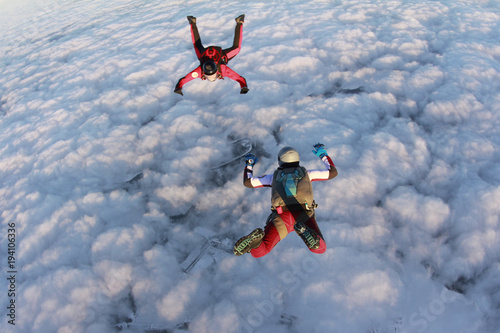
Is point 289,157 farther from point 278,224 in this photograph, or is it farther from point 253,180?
point 278,224

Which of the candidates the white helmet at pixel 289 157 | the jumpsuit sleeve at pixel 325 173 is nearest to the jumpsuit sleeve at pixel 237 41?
the white helmet at pixel 289 157

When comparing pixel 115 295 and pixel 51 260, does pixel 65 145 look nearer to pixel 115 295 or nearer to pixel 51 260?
pixel 51 260

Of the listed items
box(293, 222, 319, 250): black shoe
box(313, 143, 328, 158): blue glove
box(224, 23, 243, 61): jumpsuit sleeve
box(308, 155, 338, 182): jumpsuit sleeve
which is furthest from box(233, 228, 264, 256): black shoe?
box(224, 23, 243, 61): jumpsuit sleeve

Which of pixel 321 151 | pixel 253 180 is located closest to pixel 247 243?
pixel 253 180

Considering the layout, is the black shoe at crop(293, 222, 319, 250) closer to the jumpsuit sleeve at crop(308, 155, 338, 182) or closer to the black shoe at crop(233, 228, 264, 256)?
the black shoe at crop(233, 228, 264, 256)

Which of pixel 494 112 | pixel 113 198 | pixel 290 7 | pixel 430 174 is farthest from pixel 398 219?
pixel 290 7
